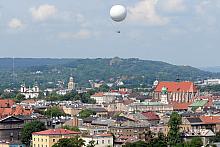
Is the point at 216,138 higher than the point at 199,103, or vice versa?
the point at 199,103

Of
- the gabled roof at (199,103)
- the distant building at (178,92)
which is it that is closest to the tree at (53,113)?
the gabled roof at (199,103)

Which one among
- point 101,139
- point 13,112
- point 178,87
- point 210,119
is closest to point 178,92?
point 178,87

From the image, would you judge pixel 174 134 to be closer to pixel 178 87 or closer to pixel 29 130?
pixel 29 130

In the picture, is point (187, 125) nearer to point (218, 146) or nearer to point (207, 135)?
point (207, 135)

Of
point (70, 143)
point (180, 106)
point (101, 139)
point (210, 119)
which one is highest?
point (70, 143)

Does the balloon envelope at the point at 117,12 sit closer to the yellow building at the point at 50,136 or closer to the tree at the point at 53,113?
the yellow building at the point at 50,136

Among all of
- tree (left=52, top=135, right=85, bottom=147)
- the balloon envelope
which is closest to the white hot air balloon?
the balloon envelope

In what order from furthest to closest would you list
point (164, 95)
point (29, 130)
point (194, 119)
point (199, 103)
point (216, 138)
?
point (164, 95), point (199, 103), point (194, 119), point (216, 138), point (29, 130)
